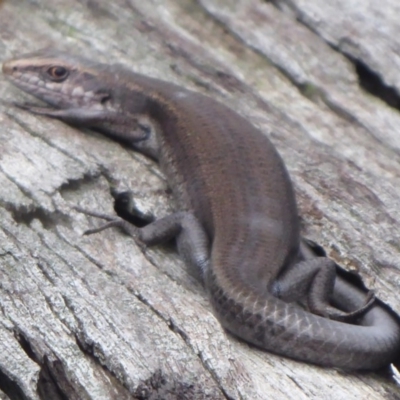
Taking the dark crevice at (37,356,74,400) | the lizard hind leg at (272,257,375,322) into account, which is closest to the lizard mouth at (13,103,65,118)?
the lizard hind leg at (272,257,375,322)

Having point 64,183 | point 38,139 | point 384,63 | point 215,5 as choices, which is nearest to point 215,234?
point 64,183

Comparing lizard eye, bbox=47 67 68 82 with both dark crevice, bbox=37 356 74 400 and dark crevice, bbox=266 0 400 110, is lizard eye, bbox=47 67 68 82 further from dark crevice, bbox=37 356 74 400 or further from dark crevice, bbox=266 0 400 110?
dark crevice, bbox=37 356 74 400

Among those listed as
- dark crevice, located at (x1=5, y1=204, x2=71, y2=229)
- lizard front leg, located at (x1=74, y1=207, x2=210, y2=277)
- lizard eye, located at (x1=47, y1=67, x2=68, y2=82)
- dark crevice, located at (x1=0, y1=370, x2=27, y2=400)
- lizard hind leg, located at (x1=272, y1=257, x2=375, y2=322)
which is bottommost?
lizard eye, located at (x1=47, y1=67, x2=68, y2=82)

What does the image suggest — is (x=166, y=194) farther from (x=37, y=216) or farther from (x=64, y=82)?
(x=64, y=82)

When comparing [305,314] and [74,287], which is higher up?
[305,314]

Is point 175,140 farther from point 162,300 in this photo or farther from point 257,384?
point 257,384

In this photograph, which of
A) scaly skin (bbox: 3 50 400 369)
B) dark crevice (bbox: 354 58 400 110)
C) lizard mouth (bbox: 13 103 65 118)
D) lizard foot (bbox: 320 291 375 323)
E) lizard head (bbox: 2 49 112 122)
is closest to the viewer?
scaly skin (bbox: 3 50 400 369)
